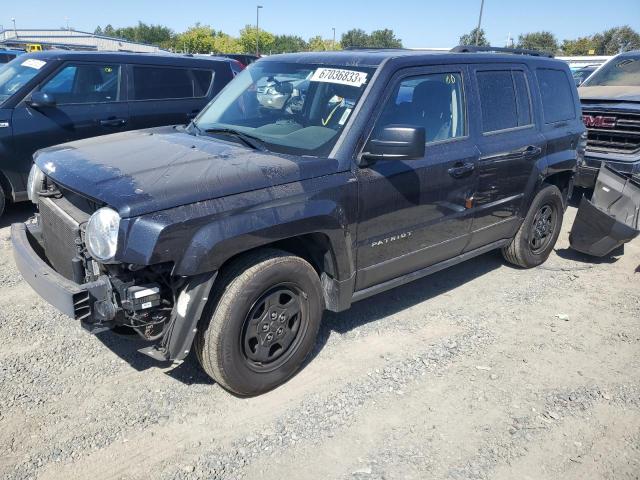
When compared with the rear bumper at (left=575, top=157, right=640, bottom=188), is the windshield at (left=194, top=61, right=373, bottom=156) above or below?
above

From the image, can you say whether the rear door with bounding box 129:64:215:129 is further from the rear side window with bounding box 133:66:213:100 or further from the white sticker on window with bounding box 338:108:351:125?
the white sticker on window with bounding box 338:108:351:125

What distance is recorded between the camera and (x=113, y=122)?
655 cm

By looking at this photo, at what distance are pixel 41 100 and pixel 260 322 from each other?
14.6ft

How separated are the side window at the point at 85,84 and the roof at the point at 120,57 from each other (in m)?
0.10

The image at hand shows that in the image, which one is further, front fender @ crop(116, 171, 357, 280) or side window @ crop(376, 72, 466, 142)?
side window @ crop(376, 72, 466, 142)

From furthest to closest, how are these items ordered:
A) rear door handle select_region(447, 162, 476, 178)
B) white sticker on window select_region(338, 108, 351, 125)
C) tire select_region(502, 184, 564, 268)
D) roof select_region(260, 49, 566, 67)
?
tire select_region(502, 184, 564, 268)
rear door handle select_region(447, 162, 476, 178)
roof select_region(260, 49, 566, 67)
white sticker on window select_region(338, 108, 351, 125)

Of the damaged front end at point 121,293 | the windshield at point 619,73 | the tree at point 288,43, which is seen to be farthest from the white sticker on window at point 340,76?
the tree at point 288,43

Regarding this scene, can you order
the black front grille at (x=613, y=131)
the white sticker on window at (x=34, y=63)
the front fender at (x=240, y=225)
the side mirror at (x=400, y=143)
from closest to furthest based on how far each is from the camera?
the front fender at (x=240, y=225)
the side mirror at (x=400, y=143)
the white sticker on window at (x=34, y=63)
the black front grille at (x=613, y=131)

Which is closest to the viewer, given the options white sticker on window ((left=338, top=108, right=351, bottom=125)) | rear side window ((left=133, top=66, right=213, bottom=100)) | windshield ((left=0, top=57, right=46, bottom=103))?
white sticker on window ((left=338, top=108, right=351, bottom=125))

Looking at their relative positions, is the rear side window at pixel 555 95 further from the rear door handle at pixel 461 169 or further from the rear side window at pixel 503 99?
the rear door handle at pixel 461 169

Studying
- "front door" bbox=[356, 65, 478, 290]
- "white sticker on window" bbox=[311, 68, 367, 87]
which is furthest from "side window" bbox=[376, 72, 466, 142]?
"white sticker on window" bbox=[311, 68, 367, 87]

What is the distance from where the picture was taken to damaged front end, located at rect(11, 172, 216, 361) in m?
2.68

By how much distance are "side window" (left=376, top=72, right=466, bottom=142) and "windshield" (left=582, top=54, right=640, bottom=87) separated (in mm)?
5801

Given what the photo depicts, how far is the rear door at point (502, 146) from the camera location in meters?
4.20
